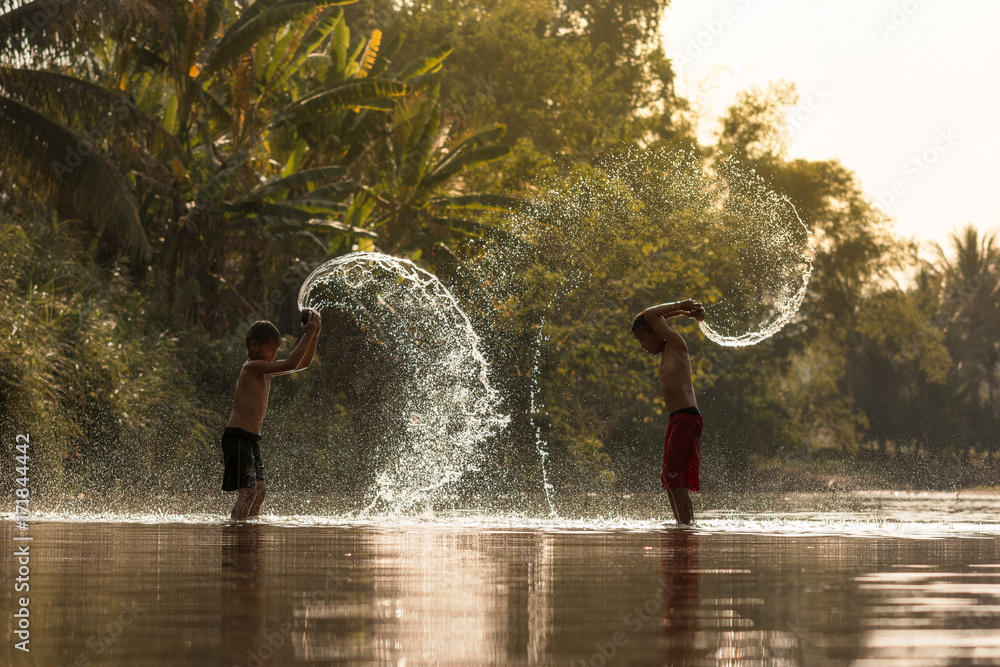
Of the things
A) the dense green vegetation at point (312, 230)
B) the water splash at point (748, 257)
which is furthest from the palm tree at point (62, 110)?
the water splash at point (748, 257)

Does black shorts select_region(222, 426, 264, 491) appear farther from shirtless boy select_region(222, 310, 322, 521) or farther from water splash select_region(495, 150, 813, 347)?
water splash select_region(495, 150, 813, 347)

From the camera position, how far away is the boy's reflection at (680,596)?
3453 millimetres

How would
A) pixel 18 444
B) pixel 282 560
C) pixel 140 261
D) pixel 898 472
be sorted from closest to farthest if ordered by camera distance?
pixel 282 560, pixel 18 444, pixel 140 261, pixel 898 472

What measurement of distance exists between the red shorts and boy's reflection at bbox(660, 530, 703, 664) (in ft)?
3.86

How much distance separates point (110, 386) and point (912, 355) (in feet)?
116

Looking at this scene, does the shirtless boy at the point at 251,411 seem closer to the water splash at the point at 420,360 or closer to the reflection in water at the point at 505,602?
the reflection in water at the point at 505,602

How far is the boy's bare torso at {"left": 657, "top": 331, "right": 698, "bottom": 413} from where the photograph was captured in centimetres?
885

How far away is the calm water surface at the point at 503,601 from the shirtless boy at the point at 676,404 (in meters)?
1.10

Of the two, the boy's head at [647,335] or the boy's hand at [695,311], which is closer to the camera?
the boy's hand at [695,311]

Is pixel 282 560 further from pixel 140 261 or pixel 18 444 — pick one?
pixel 140 261

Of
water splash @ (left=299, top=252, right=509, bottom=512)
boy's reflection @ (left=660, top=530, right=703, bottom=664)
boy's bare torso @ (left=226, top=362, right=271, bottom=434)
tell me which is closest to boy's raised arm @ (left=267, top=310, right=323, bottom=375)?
boy's bare torso @ (left=226, top=362, right=271, bottom=434)

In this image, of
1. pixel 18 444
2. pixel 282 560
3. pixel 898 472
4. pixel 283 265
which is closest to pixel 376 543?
pixel 282 560

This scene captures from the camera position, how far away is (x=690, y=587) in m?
4.92

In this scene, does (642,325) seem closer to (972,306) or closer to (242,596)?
(242,596)
